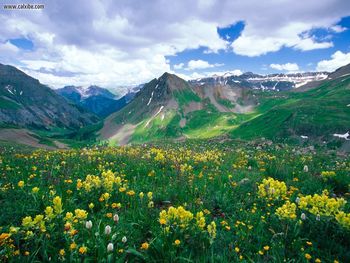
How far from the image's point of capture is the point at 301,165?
574 inches

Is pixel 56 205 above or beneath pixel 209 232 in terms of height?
above

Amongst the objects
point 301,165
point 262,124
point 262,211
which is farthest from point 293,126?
point 262,211

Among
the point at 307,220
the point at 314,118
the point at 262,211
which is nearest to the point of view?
the point at 307,220

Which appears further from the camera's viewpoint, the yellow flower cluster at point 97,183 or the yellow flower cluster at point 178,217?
the yellow flower cluster at point 97,183

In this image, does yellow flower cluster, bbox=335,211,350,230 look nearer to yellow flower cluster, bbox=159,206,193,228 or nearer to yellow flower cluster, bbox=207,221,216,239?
yellow flower cluster, bbox=207,221,216,239

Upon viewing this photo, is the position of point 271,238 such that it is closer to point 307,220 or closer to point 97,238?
point 307,220

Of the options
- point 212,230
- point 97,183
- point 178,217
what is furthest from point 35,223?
point 212,230

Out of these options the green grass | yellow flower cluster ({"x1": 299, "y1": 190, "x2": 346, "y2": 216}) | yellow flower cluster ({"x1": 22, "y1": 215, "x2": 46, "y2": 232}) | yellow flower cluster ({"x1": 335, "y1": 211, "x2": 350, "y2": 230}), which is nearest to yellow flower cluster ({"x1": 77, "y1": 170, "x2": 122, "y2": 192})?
the green grass

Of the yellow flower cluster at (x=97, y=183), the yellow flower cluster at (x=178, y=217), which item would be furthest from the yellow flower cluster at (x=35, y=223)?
the yellow flower cluster at (x=97, y=183)

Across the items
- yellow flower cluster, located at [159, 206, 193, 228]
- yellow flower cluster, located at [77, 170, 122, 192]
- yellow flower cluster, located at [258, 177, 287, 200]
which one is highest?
yellow flower cluster, located at [77, 170, 122, 192]

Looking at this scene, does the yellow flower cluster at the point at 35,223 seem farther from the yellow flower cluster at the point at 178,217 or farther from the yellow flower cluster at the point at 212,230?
the yellow flower cluster at the point at 212,230

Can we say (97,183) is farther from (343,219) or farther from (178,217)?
(343,219)

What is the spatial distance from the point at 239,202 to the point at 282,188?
1266mm

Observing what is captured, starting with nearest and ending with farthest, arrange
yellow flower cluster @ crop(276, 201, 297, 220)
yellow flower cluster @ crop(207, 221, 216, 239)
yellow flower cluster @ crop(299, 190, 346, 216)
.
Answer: yellow flower cluster @ crop(207, 221, 216, 239)
yellow flower cluster @ crop(299, 190, 346, 216)
yellow flower cluster @ crop(276, 201, 297, 220)
